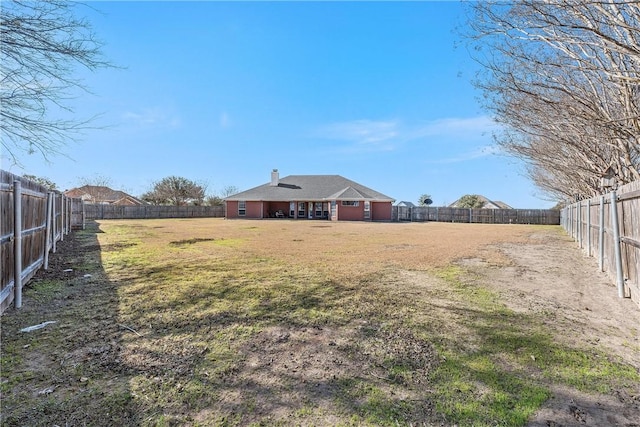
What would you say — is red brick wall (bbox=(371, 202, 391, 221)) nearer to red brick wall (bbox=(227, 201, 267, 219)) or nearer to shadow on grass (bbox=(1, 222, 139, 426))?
red brick wall (bbox=(227, 201, 267, 219))

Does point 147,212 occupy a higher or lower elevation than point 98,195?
lower

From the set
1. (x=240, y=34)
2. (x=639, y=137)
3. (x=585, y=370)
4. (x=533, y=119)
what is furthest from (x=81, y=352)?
(x=533, y=119)

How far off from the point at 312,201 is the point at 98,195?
103 ft

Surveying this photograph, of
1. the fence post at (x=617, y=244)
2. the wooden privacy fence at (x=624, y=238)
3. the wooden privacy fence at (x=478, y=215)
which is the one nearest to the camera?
the wooden privacy fence at (x=624, y=238)

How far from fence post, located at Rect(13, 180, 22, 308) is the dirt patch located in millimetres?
5665

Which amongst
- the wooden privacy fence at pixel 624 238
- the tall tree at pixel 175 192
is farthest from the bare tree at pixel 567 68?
the tall tree at pixel 175 192

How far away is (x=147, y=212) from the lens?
107 ft

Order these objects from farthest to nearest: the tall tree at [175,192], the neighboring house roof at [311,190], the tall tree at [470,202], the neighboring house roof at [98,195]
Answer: the tall tree at [470,202] → the neighboring house roof at [98,195] → the tall tree at [175,192] → the neighboring house roof at [311,190]

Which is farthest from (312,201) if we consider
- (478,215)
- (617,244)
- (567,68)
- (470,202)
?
(470,202)

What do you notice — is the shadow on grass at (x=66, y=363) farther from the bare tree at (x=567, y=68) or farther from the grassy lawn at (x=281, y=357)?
the bare tree at (x=567, y=68)

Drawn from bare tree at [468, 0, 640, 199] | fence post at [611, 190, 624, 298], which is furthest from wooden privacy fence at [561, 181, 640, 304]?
bare tree at [468, 0, 640, 199]

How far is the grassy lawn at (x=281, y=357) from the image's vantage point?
6.89ft

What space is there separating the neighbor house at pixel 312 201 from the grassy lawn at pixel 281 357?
24340mm

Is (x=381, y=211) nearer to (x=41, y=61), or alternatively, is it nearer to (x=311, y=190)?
(x=311, y=190)
